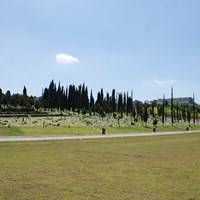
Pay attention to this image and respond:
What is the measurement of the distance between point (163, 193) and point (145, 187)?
3.54 ft

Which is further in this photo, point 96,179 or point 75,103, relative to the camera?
point 75,103

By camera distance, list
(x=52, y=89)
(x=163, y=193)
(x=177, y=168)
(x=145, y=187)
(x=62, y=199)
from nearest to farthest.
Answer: (x=62, y=199) → (x=163, y=193) → (x=145, y=187) → (x=177, y=168) → (x=52, y=89)

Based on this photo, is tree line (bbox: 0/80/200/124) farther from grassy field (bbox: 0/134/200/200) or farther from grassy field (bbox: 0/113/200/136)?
grassy field (bbox: 0/134/200/200)

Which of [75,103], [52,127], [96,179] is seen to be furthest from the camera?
[75,103]

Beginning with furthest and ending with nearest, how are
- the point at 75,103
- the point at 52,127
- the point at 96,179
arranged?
the point at 75,103 → the point at 52,127 → the point at 96,179

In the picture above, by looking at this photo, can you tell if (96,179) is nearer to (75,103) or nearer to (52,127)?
(52,127)

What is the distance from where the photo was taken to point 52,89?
420ft

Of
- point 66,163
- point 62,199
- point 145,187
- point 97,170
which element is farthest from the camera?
point 66,163

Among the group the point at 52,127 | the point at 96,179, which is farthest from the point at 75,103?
Result: the point at 96,179

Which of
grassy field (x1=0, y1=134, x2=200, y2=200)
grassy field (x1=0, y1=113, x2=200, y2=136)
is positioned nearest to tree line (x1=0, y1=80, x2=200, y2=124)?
grassy field (x1=0, y1=113, x2=200, y2=136)

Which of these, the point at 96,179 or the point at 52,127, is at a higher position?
the point at 52,127

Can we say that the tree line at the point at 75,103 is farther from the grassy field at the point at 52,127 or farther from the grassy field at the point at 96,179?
the grassy field at the point at 96,179

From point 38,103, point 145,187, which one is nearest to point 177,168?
point 145,187

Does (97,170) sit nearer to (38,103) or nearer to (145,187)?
(145,187)
